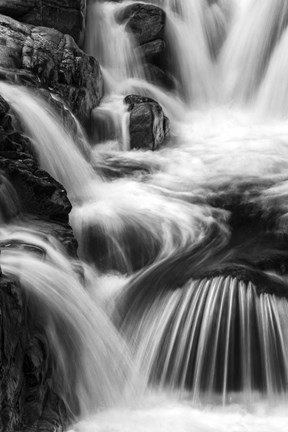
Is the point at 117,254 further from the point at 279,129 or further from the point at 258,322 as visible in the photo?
the point at 279,129

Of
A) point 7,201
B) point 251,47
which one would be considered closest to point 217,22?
point 251,47

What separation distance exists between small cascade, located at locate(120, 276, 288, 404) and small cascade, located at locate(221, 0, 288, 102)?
28.1 ft

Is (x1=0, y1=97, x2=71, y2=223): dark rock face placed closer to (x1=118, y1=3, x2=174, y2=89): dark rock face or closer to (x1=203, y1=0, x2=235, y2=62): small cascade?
(x1=118, y1=3, x2=174, y2=89): dark rock face

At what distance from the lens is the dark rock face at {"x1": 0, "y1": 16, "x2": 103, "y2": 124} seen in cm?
974

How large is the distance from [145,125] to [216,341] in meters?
5.93

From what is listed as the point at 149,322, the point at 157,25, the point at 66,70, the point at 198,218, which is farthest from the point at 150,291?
the point at 157,25

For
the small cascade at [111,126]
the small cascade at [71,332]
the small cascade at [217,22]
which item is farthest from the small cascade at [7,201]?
the small cascade at [217,22]

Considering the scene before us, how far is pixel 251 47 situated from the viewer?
14.3 metres

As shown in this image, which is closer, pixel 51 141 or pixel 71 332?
pixel 71 332

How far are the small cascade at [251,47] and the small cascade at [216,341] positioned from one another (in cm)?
857

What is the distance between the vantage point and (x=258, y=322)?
566 centimetres

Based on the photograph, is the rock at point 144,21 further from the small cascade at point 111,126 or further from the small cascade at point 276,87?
the small cascade at point 111,126

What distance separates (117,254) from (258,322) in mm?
2227

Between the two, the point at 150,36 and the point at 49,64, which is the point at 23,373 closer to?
the point at 49,64
